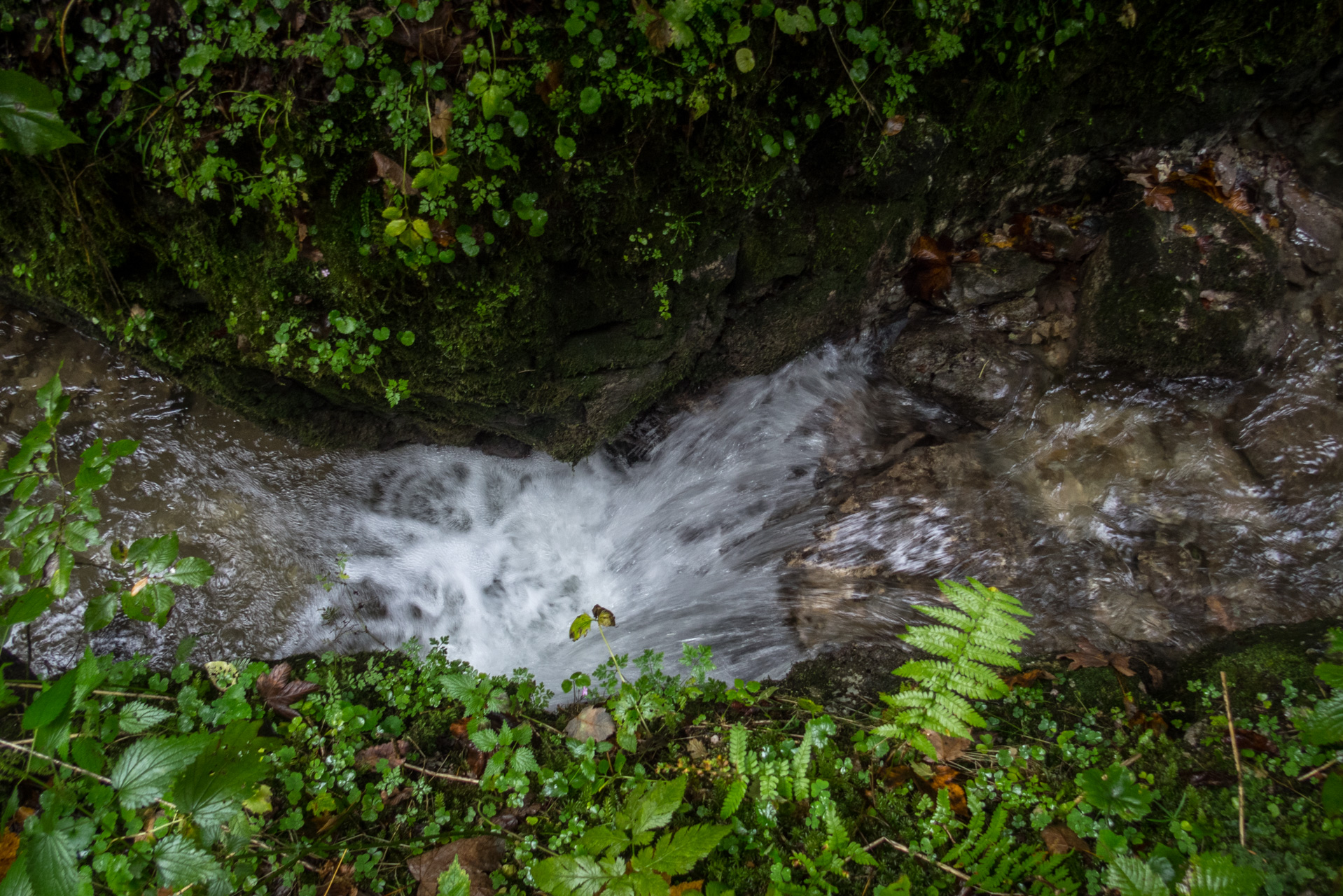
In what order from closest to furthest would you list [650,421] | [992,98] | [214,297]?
[214,297], [992,98], [650,421]

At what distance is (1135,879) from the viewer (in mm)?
1722

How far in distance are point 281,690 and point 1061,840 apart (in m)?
3.51

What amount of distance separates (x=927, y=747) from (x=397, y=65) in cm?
335

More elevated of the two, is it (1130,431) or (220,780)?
(1130,431)

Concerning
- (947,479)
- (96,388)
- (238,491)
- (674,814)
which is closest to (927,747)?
(674,814)

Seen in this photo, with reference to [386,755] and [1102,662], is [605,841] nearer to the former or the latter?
[386,755]

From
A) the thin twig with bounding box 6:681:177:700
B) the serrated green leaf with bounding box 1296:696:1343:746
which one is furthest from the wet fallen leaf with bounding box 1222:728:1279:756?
the thin twig with bounding box 6:681:177:700

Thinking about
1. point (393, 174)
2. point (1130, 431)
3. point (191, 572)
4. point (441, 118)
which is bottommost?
point (191, 572)

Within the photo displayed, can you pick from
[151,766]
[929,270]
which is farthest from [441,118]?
[929,270]

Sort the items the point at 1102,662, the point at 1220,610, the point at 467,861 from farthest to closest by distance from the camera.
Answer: the point at 1220,610
the point at 1102,662
the point at 467,861

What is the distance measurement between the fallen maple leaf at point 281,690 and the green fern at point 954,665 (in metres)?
2.72

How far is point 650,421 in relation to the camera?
427cm

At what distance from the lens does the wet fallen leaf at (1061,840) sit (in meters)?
2.19

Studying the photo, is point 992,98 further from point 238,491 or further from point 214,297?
point 238,491
